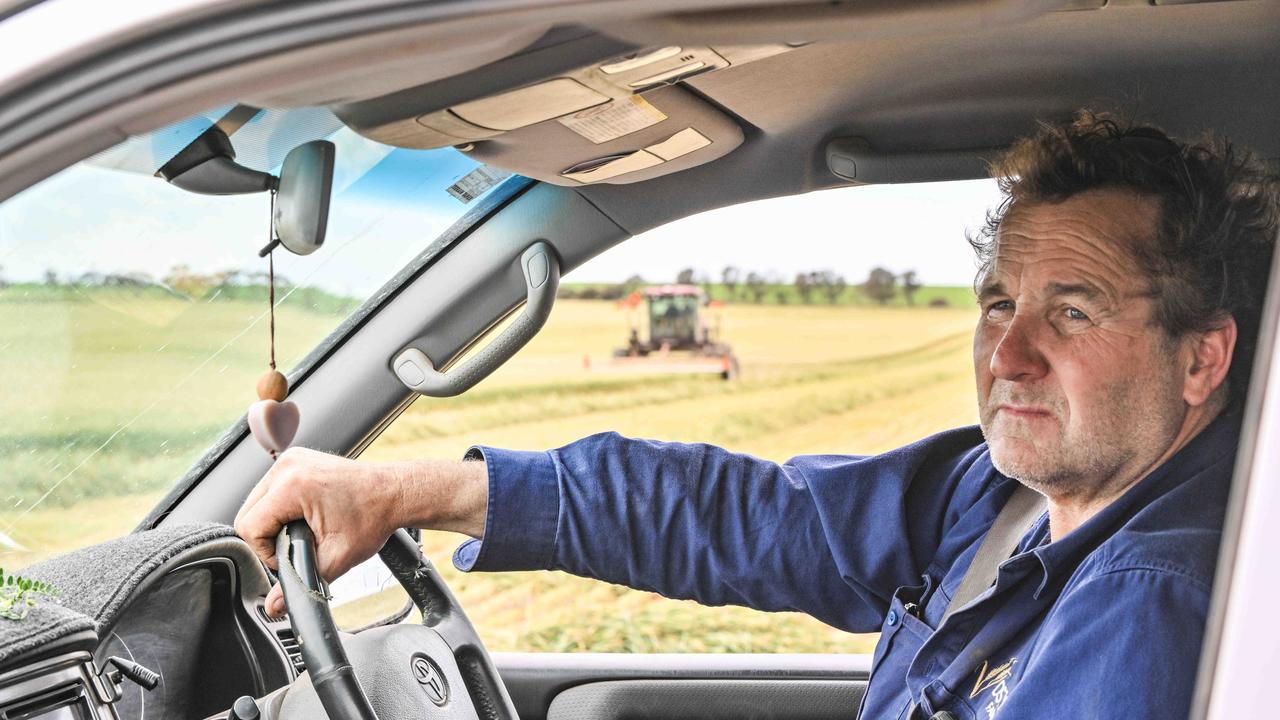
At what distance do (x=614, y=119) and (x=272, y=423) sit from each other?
62 cm

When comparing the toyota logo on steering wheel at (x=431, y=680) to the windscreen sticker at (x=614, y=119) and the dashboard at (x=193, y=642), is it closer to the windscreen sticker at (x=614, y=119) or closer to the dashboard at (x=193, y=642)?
the dashboard at (x=193, y=642)

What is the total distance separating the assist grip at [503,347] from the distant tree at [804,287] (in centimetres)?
645

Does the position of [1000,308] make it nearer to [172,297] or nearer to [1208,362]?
[1208,362]

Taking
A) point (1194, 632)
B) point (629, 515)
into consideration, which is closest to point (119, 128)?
point (1194, 632)

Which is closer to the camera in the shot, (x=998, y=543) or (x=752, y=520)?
(x=998, y=543)

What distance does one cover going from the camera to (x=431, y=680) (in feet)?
4.80

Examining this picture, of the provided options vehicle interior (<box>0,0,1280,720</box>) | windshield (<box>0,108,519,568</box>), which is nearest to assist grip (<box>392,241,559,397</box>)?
vehicle interior (<box>0,0,1280,720</box>)

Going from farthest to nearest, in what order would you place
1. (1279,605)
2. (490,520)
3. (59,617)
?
1. (490,520)
2. (59,617)
3. (1279,605)

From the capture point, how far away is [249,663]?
1.55 meters

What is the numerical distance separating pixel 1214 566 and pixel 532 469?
3.36ft

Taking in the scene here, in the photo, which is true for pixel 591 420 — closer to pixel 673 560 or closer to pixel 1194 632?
pixel 673 560

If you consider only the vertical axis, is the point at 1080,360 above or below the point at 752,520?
above

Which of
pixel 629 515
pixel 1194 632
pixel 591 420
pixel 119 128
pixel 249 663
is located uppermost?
pixel 119 128

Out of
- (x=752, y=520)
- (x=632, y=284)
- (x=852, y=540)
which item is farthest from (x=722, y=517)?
(x=632, y=284)
